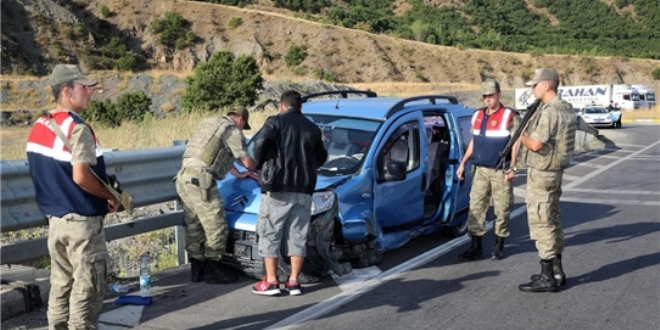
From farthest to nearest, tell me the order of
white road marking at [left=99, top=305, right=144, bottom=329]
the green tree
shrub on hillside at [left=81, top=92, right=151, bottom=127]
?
the green tree < shrub on hillside at [left=81, top=92, right=151, bottom=127] < white road marking at [left=99, top=305, right=144, bottom=329]

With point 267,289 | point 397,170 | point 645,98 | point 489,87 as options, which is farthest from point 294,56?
point 267,289

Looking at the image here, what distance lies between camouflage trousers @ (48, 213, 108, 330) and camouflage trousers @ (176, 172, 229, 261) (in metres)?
2.04

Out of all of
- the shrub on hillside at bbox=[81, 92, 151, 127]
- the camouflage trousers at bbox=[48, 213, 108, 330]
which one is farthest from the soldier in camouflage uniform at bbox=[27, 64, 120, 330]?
the shrub on hillside at bbox=[81, 92, 151, 127]

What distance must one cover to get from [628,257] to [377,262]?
284 centimetres

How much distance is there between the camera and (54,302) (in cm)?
462

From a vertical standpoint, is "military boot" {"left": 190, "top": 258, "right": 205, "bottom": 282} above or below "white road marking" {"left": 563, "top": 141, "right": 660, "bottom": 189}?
above

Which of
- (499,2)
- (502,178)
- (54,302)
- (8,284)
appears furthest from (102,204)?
(499,2)

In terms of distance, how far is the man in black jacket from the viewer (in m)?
6.34

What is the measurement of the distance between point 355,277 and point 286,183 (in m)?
1.35

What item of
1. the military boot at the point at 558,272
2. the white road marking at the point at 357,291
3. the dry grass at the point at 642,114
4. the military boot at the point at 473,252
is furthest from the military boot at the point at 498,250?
the dry grass at the point at 642,114

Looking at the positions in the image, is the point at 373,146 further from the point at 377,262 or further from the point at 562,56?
the point at 562,56

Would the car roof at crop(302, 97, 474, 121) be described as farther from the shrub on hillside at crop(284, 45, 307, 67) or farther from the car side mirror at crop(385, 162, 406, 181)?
the shrub on hillside at crop(284, 45, 307, 67)

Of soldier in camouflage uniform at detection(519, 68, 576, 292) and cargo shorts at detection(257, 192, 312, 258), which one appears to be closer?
cargo shorts at detection(257, 192, 312, 258)

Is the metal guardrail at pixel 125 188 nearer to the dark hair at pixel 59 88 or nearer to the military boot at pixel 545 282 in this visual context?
the dark hair at pixel 59 88
